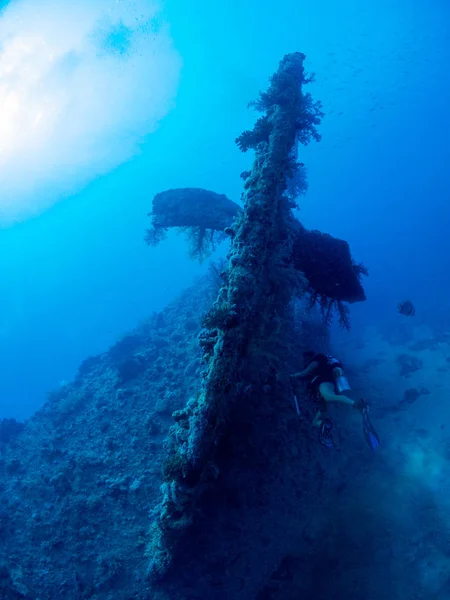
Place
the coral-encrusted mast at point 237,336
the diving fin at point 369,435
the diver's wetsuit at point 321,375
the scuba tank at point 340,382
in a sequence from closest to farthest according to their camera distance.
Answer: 1. the coral-encrusted mast at point 237,336
2. the diving fin at point 369,435
3. the scuba tank at point 340,382
4. the diver's wetsuit at point 321,375

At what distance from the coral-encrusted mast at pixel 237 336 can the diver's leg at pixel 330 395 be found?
105cm

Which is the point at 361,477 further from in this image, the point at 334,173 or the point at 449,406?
the point at 334,173

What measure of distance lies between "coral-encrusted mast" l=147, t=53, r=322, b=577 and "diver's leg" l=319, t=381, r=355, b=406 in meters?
1.05

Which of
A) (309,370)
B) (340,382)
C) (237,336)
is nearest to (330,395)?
(340,382)

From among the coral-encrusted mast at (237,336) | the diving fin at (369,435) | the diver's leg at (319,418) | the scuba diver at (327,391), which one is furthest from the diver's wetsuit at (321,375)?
the coral-encrusted mast at (237,336)

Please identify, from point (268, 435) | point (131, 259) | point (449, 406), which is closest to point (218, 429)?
point (268, 435)

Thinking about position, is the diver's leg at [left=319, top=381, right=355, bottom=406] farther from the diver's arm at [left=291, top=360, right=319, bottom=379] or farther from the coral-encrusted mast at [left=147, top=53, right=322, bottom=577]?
the coral-encrusted mast at [left=147, top=53, right=322, bottom=577]

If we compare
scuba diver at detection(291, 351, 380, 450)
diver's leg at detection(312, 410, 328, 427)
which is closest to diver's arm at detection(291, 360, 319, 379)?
scuba diver at detection(291, 351, 380, 450)

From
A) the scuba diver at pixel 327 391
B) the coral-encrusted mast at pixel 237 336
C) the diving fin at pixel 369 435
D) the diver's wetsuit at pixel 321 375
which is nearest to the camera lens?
the coral-encrusted mast at pixel 237 336

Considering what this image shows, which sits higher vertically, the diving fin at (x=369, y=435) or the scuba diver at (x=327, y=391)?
the scuba diver at (x=327, y=391)

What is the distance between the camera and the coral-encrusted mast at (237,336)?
4547 mm

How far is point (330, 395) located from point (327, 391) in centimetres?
8

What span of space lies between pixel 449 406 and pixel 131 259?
111410 mm

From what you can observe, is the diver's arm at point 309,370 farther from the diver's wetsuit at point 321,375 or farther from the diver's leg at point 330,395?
the diver's leg at point 330,395
